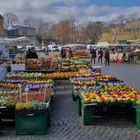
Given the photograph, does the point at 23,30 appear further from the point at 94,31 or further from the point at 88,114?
the point at 88,114

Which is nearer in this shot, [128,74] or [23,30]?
[128,74]

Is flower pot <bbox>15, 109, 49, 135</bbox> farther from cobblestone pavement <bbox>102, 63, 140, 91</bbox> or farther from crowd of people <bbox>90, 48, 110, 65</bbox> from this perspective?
crowd of people <bbox>90, 48, 110, 65</bbox>

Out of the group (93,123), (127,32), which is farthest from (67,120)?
(127,32)

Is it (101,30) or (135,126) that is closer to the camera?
(135,126)

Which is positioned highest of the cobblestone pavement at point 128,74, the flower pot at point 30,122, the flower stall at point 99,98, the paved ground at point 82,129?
the flower stall at point 99,98

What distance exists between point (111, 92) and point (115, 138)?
9.39ft

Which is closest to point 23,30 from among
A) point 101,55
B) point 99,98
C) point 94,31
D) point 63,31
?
point 63,31

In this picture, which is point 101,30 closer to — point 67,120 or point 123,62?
point 123,62

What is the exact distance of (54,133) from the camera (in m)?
8.73

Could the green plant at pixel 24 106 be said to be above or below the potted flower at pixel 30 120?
above

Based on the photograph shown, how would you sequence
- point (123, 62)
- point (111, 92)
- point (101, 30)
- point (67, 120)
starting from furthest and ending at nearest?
point (101, 30), point (123, 62), point (111, 92), point (67, 120)

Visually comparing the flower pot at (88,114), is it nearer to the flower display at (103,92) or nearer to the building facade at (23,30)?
the flower display at (103,92)

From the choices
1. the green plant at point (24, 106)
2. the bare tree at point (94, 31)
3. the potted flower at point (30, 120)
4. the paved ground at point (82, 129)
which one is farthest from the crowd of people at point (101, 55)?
the bare tree at point (94, 31)

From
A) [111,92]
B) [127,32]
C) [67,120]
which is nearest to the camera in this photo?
[67,120]
